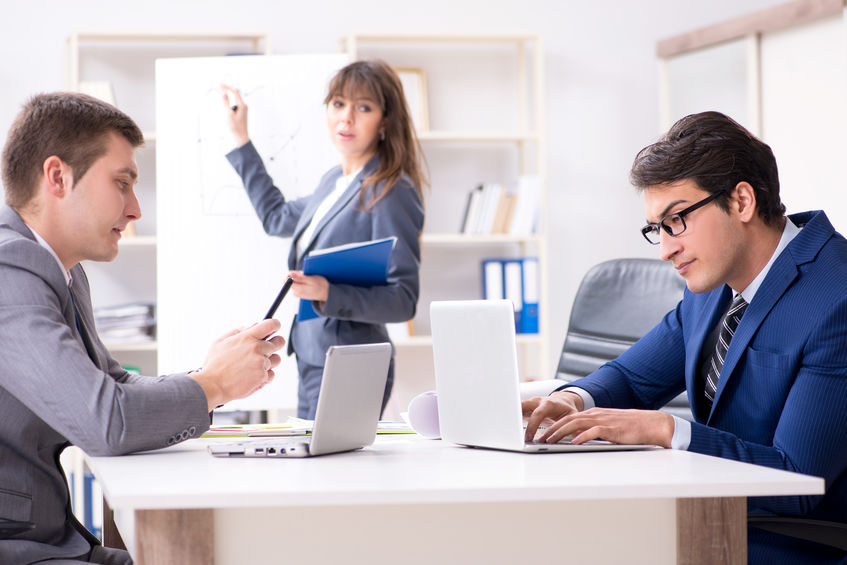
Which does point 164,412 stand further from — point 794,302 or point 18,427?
point 794,302

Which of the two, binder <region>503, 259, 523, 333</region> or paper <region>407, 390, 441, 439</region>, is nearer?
paper <region>407, 390, 441, 439</region>

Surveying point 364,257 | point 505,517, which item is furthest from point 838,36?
point 505,517

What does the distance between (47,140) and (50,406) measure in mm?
457

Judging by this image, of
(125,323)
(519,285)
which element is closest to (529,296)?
(519,285)

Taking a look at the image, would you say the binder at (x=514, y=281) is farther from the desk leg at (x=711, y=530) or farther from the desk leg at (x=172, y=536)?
the desk leg at (x=172, y=536)

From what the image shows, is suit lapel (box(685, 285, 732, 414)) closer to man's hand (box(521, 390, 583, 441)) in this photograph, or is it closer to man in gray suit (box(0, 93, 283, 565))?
man's hand (box(521, 390, 583, 441))

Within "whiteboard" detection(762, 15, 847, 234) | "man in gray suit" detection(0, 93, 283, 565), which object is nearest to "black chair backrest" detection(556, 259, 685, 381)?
"man in gray suit" detection(0, 93, 283, 565)

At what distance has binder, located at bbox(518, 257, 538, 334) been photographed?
4195mm

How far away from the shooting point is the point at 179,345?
3.24 meters

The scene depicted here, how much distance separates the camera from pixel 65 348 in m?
1.32

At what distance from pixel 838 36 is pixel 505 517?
3000 mm

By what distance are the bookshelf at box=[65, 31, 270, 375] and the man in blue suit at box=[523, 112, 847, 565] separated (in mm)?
2811

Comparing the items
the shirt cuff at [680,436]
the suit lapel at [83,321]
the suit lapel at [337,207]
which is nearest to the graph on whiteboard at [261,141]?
the suit lapel at [337,207]

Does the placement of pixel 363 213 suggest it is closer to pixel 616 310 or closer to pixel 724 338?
pixel 616 310
